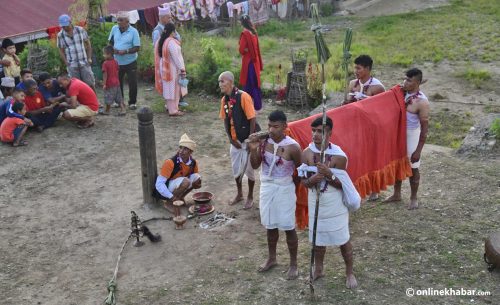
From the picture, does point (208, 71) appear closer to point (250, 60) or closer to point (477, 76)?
point (250, 60)

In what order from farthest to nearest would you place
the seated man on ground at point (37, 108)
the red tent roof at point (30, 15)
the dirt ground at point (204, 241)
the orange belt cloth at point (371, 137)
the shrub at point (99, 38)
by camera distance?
the red tent roof at point (30, 15)
the shrub at point (99, 38)
the seated man on ground at point (37, 108)
the orange belt cloth at point (371, 137)
the dirt ground at point (204, 241)

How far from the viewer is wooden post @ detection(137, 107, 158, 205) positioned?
22.5ft

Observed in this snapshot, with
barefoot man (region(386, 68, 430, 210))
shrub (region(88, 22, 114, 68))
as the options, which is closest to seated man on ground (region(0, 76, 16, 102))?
shrub (region(88, 22, 114, 68))

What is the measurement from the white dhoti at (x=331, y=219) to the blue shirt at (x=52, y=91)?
6155 millimetres

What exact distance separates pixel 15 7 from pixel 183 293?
1106 centimetres

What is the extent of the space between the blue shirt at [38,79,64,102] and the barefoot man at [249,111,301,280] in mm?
5597

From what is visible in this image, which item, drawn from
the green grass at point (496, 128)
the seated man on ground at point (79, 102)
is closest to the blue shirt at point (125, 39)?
the seated man on ground at point (79, 102)

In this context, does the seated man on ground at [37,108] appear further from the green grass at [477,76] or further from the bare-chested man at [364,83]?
the green grass at [477,76]

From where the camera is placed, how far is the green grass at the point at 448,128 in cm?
921

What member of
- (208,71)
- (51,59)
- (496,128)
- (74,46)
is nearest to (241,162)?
(496,128)

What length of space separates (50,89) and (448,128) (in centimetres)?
653

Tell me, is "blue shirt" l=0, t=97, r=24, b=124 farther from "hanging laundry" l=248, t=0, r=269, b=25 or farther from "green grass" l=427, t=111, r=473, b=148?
"hanging laundry" l=248, t=0, r=269, b=25

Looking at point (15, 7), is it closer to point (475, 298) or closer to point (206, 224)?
point (206, 224)

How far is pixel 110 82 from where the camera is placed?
10312mm
